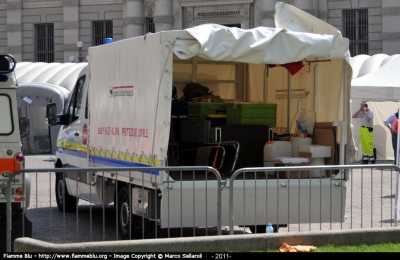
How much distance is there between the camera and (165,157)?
9.77m

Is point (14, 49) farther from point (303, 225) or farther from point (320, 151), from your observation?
point (320, 151)

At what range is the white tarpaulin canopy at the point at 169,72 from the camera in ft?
31.9

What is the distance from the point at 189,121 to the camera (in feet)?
38.5

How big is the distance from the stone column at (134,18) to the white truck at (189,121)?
33.7 m

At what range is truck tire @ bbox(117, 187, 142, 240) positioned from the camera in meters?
10.6

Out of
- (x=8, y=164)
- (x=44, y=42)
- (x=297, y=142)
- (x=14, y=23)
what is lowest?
(x=8, y=164)

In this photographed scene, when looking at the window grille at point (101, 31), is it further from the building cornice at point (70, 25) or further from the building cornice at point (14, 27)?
the building cornice at point (14, 27)

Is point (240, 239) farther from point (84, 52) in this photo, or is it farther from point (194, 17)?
point (84, 52)

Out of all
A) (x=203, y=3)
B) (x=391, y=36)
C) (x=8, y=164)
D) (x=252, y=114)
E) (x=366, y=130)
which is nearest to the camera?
(x=8, y=164)

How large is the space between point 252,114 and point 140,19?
35.5 metres

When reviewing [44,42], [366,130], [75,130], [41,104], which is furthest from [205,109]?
[44,42]

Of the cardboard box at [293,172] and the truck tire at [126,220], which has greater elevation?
→ the cardboard box at [293,172]

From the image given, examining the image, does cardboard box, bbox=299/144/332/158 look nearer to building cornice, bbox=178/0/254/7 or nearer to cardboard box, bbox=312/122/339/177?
cardboard box, bbox=312/122/339/177

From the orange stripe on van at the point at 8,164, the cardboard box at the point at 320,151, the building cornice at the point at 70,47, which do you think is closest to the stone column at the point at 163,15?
the building cornice at the point at 70,47
